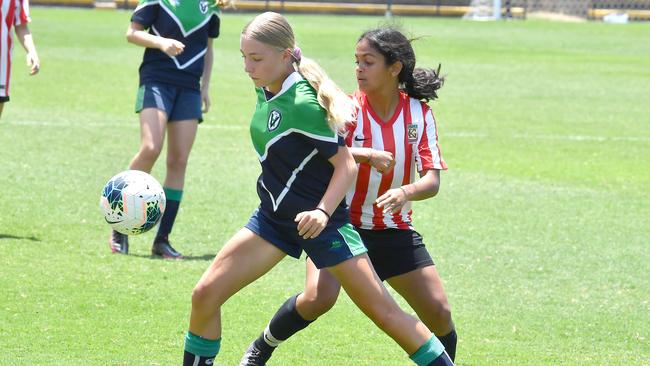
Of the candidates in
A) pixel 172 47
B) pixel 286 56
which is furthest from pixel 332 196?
pixel 172 47

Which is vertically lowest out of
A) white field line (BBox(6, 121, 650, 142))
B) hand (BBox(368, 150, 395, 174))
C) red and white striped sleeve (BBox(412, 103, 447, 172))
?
white field line (BBox(6, 121, 650, 142))

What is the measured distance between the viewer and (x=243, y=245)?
522 centimetres

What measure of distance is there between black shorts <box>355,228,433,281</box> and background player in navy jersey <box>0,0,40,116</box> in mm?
4570

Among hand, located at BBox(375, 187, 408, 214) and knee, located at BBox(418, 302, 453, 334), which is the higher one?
hand, located at BBox(375, 187, 408, 214)

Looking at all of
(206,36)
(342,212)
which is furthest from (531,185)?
(342,212)

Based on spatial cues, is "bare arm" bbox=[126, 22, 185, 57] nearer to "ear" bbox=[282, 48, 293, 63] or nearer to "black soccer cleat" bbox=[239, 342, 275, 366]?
"black soccer cleat" bbox=[239, 342, 275, 366]

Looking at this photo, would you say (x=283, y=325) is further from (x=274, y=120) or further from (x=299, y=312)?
(x=274, y=120)

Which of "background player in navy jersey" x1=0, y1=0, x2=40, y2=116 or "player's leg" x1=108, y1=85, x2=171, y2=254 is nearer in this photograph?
"player's leg" x1=108, y1=85, x2=171, y2=254

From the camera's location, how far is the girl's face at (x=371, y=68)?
5.76 meters

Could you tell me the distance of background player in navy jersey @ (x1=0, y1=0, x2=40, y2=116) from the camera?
9383 mm

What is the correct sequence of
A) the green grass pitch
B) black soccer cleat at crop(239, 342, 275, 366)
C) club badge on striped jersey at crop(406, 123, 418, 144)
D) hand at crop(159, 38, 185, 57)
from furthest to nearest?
hand at crop(159, 38, 185, 57)
the green grass pitch
black soccer cleat at crop(239, 342, 275, 366)
club badge on striped jersey at crop(406, 123, 418, 144)

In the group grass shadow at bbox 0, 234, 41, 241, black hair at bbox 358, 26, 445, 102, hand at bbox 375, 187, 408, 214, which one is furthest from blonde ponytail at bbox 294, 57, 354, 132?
grass shadow at bbox 0, 234, 41, 241

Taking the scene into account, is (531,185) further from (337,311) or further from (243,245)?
(243,245)

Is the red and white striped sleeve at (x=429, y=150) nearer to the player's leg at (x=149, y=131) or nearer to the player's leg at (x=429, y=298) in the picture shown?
the player's leg at (x=429, y=298)
